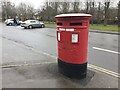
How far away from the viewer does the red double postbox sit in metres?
5.02

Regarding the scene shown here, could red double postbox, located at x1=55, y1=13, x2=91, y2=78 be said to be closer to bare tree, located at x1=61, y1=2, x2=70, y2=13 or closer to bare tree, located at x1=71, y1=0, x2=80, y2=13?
bare tree, located at x1=71, y1=0, x2=80, y2=13

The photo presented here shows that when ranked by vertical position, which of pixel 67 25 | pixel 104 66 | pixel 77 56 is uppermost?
pixel 67 25

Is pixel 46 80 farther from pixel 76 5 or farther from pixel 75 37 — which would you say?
pixel 76 5

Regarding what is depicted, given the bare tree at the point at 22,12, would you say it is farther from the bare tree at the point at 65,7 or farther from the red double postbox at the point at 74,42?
the red double postbox at the point at 74,42

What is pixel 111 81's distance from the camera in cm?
520

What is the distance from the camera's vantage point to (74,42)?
16.7 feet

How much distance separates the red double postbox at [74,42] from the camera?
16.5ft

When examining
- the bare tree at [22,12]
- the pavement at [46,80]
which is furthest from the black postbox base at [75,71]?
the bare tree at [22,12]

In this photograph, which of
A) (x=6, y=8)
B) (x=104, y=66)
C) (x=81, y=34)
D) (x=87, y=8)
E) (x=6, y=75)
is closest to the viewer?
(x=81, y=34)

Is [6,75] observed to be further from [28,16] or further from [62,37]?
[28,16]

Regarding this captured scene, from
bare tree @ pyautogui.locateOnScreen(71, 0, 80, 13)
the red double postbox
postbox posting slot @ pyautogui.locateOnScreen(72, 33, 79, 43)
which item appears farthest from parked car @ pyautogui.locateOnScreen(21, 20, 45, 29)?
postbox posting slot @ pyautogui.locateOnScreen(72, 33, 79, 43)

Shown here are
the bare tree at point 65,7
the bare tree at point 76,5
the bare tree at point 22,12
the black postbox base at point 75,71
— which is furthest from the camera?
the bare tree at point 22,12

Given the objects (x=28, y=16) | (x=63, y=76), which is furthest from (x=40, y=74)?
(x=28, y=16)

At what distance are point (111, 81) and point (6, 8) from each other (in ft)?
224
